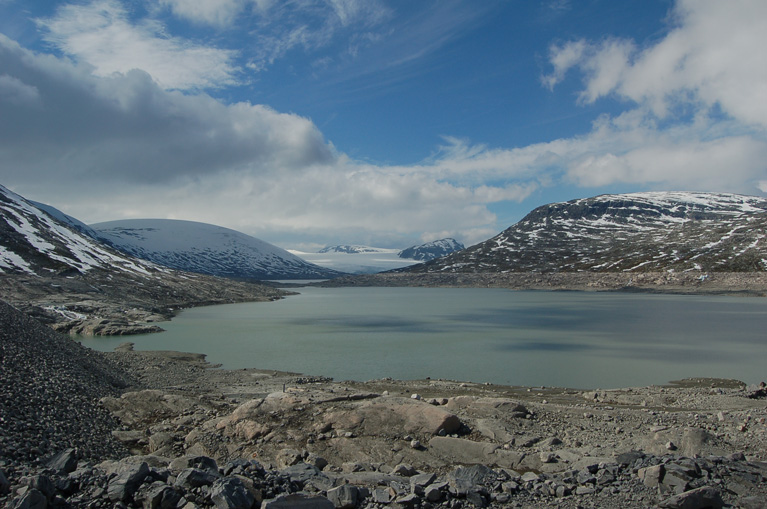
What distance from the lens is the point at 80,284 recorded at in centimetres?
6022

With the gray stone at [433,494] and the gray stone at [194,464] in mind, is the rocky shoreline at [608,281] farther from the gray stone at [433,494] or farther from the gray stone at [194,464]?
the gray stone at [194,464]


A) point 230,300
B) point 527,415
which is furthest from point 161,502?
point 230,300

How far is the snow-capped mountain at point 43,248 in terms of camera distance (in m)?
68.1

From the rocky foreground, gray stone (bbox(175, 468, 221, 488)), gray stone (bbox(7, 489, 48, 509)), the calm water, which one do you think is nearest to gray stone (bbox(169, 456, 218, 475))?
the rocky foreground

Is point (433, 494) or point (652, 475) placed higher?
point (652, 475)

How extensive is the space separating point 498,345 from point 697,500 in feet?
90.8

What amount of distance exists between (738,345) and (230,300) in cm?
7932

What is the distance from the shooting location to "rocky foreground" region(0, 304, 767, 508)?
280 inches

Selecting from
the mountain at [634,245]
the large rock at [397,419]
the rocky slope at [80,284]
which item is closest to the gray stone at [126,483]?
the large rock at [397,419]

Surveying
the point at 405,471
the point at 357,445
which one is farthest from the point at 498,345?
the point at 405,471

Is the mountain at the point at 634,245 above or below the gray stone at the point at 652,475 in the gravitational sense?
above

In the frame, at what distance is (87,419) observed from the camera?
11.9 m

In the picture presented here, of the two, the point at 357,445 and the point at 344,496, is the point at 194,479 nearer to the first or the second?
the point at 344,496

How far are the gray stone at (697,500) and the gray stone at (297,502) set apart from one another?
17.1 ft
